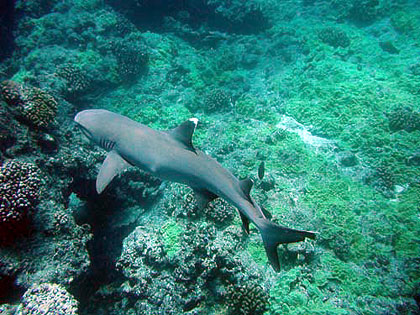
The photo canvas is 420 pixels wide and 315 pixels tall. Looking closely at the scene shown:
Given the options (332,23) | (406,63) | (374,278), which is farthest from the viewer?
(332,23)

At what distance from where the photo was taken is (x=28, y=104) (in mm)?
4969

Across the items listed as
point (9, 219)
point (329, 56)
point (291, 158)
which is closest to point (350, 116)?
point (291, 158)

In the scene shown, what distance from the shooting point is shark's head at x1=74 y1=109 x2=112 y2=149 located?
399 cm

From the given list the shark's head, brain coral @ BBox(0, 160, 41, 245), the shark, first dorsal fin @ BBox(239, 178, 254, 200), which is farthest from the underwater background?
first dorsal fin @ BBox(239, 178, 254, 200)

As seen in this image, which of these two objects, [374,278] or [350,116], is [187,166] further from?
[350,116]

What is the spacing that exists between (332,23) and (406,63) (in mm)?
6283

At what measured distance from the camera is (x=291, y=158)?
316 inches

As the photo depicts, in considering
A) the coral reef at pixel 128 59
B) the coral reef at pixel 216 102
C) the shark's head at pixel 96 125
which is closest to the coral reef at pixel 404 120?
the coral reef at pixel 216 102

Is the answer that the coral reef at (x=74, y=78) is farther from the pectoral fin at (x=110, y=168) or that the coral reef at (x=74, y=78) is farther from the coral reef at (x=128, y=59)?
the pectoral fin at (x=110, y=168)

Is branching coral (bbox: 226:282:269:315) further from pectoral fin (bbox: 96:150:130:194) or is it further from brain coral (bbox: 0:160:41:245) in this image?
brain coral (bbox: 0:160:41:245)

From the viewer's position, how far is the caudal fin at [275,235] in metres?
2.89

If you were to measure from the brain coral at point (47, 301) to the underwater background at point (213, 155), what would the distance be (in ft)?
0.08

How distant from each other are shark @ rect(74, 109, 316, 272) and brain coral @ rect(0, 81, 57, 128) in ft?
5.06

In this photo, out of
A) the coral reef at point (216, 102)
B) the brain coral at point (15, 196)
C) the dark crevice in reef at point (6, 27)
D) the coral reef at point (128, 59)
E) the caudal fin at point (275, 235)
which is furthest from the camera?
the dark crevice in reef at point (6, 27)
